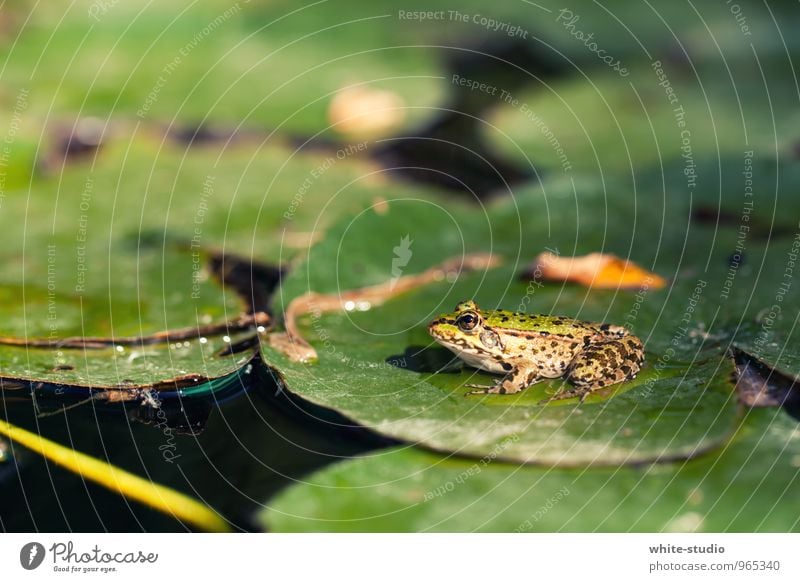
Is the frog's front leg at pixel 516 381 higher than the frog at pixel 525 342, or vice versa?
the frog at pixel 525 342

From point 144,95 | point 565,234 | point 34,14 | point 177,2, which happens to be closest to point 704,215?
point 565,234

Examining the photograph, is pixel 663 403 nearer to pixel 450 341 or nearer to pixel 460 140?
pixel 450 341
